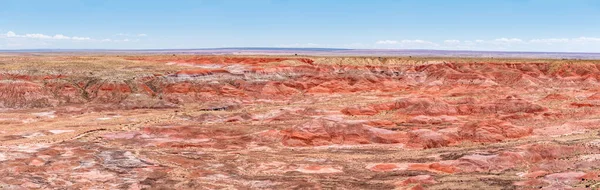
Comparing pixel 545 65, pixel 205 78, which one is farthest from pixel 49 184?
pixel 545 65

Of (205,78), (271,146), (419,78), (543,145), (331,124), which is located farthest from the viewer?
(419,78)

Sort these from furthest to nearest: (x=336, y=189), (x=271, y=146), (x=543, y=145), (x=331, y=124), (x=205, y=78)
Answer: (x=205, y=78) → (x=331, y=124) → (x=271, y=146) → (x=543, y=145) → (x=336, y=189)

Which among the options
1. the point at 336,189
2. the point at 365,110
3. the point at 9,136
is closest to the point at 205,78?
the point at 365,110

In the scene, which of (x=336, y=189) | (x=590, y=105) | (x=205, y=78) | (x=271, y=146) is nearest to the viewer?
(x=336, y=189)

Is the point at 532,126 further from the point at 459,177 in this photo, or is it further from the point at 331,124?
the point at 459,177

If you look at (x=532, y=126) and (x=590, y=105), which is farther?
(x=590, y=105)

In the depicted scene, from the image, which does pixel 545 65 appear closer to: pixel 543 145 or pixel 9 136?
pixel 543 145
